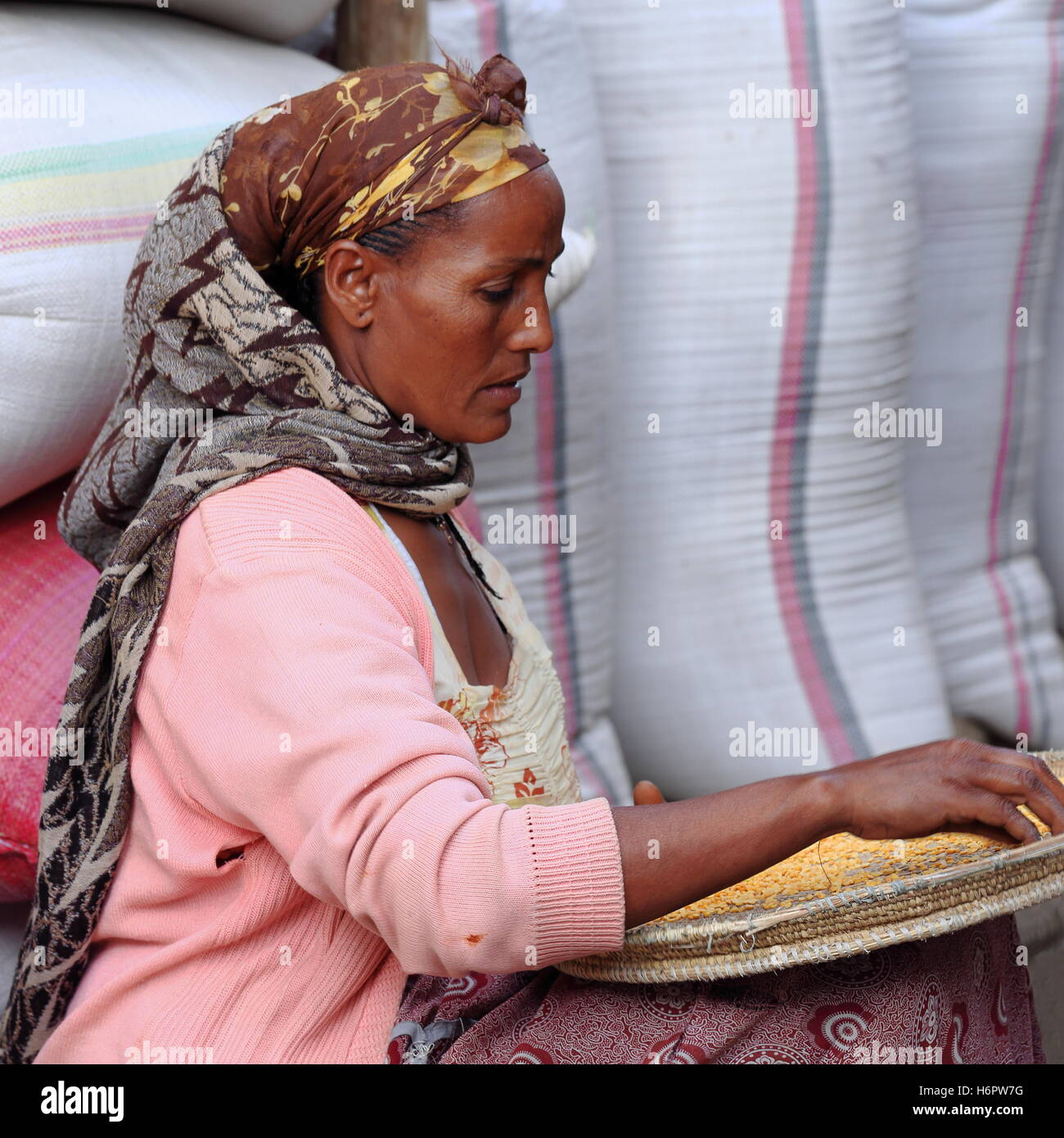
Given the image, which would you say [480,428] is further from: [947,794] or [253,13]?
[253,13]

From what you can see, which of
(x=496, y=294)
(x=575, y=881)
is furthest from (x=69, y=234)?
(x=575, y=881)

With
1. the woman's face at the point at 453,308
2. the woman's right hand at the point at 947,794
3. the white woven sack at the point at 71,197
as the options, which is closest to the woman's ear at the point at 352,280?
the woman's face at the point at 453,308

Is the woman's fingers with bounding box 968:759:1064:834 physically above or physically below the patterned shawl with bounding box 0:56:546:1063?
below

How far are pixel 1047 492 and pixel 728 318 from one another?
2.59 ft

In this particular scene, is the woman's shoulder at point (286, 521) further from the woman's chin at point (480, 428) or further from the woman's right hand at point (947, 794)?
the woman's right hand at point (947, 794)

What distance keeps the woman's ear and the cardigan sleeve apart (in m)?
0.20

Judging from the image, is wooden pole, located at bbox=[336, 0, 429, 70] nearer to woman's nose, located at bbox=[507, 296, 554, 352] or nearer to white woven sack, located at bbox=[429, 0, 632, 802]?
white woven sack, located at bbox=[429, 0, 632, 802]

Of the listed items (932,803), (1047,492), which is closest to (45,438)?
(932,803)

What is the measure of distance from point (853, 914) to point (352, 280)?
20.1 inches

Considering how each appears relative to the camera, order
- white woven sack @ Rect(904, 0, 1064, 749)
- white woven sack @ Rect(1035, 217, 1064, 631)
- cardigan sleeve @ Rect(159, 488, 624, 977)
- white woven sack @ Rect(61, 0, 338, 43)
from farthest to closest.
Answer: white woven sack @ Rect(1035, 217, 1064, 631), white woven sack @ Rect(904, 0, 1064, 749), white woven sack @ Rect(61, 0, 338, 43), cardigan sleeve @ Rect(159, 488, 624, 977)

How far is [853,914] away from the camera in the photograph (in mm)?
827

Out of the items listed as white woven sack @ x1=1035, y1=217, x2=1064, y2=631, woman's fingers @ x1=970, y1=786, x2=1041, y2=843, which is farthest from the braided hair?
white woven sack @ x1=1035, y1=217, x2=1064, y2=631

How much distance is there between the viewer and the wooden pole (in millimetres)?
1529

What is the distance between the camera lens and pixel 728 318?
65.7 inches
